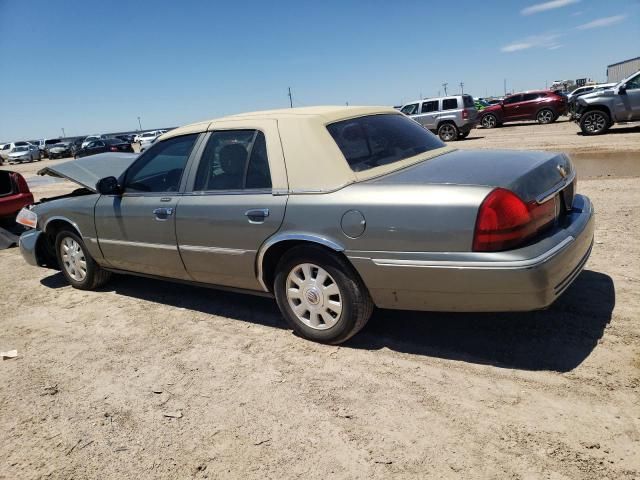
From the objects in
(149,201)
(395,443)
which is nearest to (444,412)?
(395,443)

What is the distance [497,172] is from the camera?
300 centimetres

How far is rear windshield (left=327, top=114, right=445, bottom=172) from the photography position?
3430mm

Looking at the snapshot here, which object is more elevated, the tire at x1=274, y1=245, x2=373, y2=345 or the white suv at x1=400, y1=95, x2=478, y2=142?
the white suv at x1=400, y1=95, x2=478, y2=142

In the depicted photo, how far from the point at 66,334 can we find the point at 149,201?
1.34 metres

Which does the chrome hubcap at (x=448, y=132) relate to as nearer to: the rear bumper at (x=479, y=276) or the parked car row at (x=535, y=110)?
the parked car row at (x=535, y=110)

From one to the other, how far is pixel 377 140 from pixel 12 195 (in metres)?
7.42

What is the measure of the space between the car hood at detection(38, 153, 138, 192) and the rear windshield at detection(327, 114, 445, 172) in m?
2.58

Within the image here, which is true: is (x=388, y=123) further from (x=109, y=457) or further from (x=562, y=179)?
(x=109, y=457)

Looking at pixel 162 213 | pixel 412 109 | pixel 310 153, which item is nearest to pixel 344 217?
pixel 310 153

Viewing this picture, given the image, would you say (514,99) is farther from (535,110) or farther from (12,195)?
(12,195)

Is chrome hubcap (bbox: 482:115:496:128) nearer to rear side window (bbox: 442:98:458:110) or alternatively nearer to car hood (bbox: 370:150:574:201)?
rear side window (bbox: 442:98:458:110)

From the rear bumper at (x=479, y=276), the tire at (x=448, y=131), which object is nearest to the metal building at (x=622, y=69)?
the tire at (x=448, y=131)

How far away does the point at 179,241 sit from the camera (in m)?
4.08

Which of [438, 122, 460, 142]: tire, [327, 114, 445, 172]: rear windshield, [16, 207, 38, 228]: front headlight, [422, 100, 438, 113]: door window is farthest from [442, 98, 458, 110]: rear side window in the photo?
[16, 207, 38, 228]: front headlight
